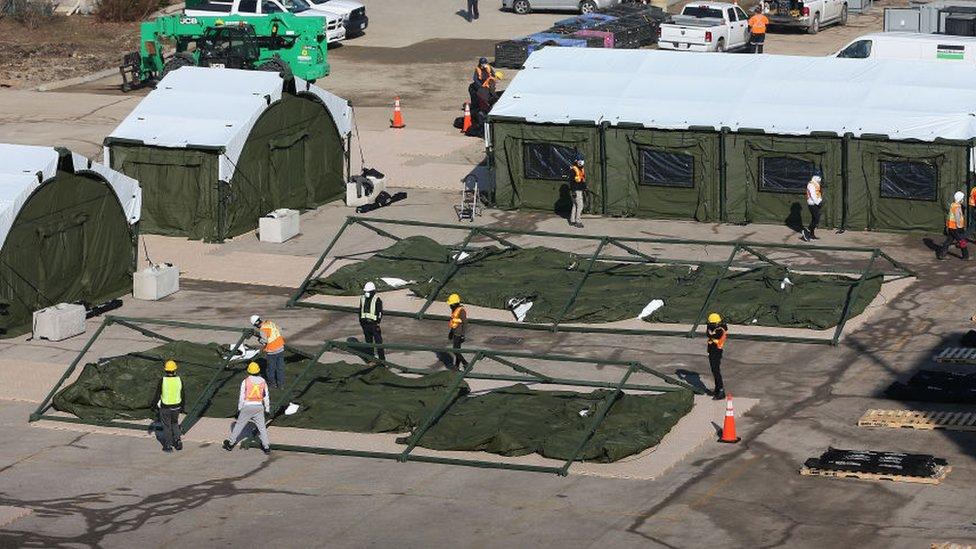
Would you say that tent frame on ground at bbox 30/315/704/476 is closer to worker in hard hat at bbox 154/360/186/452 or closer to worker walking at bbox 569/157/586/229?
worker in hard hat at bbox 154/360/186/452

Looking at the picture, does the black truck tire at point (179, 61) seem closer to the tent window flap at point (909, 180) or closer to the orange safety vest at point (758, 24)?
the orange safety vest at point (758, 24)

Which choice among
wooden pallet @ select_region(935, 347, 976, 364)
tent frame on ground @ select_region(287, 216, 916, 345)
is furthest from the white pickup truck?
wooden pallet @ select_region(935, 347, 976, 364)

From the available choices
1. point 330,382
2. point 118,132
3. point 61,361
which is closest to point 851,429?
point 330,382

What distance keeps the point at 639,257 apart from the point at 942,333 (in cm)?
657

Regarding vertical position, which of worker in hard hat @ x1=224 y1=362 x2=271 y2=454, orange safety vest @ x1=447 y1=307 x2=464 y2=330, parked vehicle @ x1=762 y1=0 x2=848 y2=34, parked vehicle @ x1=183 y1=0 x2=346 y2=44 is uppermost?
parked vehicle @ x1=183 y1=0 x2=346 y2=44

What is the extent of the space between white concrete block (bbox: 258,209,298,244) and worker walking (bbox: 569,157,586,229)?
6147 mm

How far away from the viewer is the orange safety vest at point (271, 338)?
28.4 meters

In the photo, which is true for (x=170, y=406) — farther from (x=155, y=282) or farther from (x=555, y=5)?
(x=555, y=5)

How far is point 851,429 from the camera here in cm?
2714

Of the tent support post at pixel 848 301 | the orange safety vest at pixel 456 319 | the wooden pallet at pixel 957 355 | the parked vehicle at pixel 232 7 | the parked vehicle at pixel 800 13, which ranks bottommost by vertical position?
the parked vehicle at pixel 800 13

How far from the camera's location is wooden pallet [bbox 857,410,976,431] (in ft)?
88.3

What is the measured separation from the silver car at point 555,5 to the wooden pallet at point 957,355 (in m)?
33.4

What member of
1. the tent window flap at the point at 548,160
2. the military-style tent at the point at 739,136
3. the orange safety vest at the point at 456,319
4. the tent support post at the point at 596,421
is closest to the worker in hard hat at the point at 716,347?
the tent support post at the point at 596,421

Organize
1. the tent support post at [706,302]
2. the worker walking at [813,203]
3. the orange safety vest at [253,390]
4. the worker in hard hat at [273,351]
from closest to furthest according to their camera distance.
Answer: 1. the orange safety vest at [253,390]
2. the worker in hard hat at [273,351]
3. the tent support post at [706,302]
4. the worker walking at [813,203]
